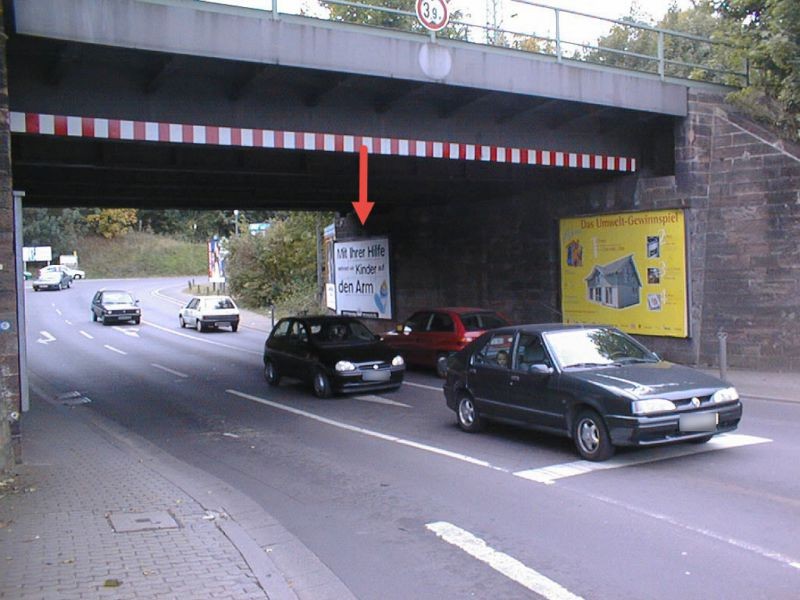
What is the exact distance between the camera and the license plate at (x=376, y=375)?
14609 mm

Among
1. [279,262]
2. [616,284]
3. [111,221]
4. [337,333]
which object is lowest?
[337,333]

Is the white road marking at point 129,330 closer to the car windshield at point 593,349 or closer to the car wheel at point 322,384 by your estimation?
the car wheel at point 322,384

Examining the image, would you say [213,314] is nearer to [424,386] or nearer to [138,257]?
[424,386]

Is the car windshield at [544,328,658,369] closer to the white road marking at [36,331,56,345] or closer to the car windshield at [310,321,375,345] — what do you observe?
the car windshield at [310,321,375,345]

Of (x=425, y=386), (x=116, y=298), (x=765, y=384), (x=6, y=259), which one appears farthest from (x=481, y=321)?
(x=116, y=298)

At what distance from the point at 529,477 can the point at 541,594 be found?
312 cm

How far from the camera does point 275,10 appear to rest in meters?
12.4

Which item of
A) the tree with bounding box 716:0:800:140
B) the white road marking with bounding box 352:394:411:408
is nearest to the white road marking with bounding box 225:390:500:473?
the white road marking with bounding box 352:394:411:408

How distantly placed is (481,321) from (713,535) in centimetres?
1148

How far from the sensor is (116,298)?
3869 cm

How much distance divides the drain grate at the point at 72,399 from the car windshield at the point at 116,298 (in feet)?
73.1

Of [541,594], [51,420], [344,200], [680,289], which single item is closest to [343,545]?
[541,594]

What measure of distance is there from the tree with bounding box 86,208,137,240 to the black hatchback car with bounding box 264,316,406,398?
73.7 meters

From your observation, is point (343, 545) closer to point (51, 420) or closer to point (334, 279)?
point (51, 420)
